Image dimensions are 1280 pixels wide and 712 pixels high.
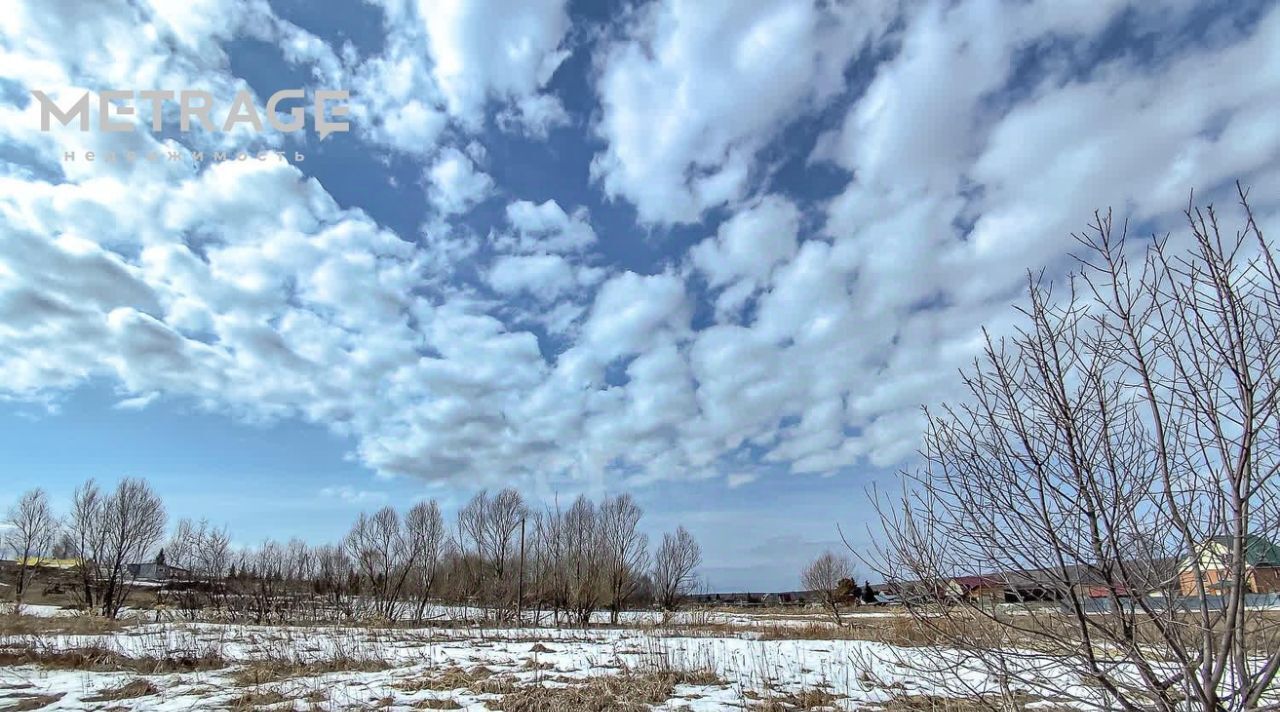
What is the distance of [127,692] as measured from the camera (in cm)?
805

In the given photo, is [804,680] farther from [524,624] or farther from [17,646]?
[524,624]

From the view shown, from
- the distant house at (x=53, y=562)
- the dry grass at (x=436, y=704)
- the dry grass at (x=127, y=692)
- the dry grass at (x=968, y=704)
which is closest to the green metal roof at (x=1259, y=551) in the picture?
the dry grass at (x=968, y=704)

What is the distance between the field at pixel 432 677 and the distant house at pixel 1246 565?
1.58m

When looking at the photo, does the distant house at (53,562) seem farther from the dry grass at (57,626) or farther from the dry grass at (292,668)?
the dry grass at (292,668)

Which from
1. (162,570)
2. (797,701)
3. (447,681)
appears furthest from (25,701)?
(162,570)

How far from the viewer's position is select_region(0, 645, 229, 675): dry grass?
32.8 feet

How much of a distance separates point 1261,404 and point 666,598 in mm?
45708

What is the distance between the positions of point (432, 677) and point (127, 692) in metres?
3.88

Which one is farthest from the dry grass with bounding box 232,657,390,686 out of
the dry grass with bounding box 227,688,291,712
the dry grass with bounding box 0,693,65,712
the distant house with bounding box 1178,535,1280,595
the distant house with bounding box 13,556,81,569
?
the distant house with bounding box 13,556,81,569

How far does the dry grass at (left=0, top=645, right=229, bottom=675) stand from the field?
27mm

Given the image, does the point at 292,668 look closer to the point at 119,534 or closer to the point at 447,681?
the point at 447,681

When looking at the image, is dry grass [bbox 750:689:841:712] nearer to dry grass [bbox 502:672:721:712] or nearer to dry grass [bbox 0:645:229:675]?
dry grass [bbox 502:672:721:712]

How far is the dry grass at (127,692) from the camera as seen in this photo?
25.8 ft

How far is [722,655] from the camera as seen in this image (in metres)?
12.4
